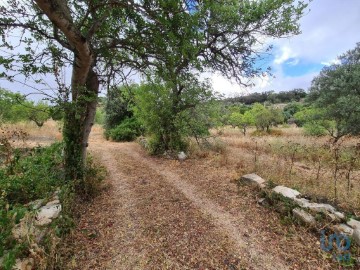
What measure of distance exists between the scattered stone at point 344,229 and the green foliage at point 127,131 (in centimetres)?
1368

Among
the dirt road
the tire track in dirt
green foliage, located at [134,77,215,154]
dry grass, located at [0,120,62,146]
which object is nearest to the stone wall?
the dirt road

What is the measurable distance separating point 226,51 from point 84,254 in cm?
813

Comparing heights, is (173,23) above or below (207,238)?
above

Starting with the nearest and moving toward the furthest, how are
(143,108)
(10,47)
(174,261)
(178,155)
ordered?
(174,261) < (10,47) < (178,155) < (143,108)

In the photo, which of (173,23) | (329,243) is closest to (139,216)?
(329,243)

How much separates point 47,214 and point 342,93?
41.8 feet

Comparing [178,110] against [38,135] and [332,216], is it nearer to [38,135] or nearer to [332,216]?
[332,216]

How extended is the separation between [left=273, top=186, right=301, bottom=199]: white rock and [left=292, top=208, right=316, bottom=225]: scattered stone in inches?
16.0

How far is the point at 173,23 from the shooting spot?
3.87 meters

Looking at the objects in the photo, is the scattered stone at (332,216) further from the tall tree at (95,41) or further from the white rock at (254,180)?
the tall tree at (95,41)

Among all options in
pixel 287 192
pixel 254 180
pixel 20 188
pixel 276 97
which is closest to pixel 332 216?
pixel 287 192

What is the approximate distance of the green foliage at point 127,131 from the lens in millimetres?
16156

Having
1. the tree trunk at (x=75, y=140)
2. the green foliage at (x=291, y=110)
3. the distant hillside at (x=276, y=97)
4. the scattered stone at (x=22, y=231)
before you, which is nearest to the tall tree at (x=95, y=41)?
the tree trunk at (x=75, y=140)

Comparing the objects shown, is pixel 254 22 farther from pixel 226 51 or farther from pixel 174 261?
pixel 174 261
